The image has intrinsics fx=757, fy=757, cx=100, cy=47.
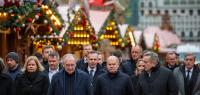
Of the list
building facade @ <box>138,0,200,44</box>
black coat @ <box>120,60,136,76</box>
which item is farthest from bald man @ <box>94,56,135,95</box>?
building facade @ <box>138,0,200,44</box>

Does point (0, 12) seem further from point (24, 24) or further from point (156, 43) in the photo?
point (156, 43)

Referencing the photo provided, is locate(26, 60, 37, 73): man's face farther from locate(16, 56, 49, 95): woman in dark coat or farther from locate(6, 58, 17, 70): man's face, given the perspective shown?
locate(6, 58, 17, 70): man's face

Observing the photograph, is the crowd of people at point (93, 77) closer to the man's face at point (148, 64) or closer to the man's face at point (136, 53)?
the man's face at point (148, 64)

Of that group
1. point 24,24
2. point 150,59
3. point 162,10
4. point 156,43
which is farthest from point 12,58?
point 162,10

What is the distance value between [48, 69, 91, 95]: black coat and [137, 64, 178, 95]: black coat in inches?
61.8

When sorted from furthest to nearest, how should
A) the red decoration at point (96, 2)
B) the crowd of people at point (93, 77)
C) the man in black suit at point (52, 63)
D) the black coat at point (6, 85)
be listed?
the red decoration at point (96, 2)
the man in black suit at point (52, 63)
the black coat at point (6, 85)
the crowd of people at point (93, 77)

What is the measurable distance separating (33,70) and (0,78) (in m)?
0.59

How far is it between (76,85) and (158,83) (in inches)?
78.1

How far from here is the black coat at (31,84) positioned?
1327 centimetres

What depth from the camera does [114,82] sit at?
508 inches

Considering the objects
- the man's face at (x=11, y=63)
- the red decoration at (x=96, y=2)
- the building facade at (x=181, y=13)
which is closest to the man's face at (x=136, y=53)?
the man's face at (x=11, y=63)

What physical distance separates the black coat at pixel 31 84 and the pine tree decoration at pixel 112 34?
18.3m

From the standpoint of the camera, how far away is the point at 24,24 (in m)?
21.6

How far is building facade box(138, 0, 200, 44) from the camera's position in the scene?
466 feet
